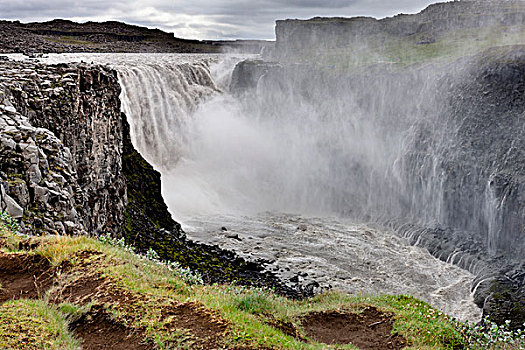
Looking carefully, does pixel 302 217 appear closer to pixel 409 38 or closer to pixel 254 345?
pixel 254 345

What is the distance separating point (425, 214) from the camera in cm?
3105

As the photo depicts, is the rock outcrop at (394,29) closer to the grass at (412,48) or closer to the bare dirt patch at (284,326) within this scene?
the grass at (412,48)

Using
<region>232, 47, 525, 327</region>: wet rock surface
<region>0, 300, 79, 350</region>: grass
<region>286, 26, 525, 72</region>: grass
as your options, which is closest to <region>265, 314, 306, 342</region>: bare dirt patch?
<region>0, 300, 79, 350</region>: grass

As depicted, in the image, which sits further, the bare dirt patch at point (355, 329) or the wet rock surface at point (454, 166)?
the wet rock surface at point (454, 166)

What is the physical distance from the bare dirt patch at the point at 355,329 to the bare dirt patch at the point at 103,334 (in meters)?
3.67

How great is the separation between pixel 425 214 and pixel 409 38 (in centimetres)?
3470

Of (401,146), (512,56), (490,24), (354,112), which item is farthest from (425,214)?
(490,24)

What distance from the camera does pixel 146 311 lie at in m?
6.75

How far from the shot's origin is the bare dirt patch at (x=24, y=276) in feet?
23.0

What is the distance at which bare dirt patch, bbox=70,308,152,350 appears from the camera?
611cm

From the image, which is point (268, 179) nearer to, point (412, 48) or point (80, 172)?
point (412, 48)

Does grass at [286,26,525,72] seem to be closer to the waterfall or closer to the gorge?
the gorge

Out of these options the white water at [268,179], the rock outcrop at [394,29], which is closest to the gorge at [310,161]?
the white water at [268,179]

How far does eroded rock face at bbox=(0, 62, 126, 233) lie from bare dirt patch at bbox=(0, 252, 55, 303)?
2315 millimetres
